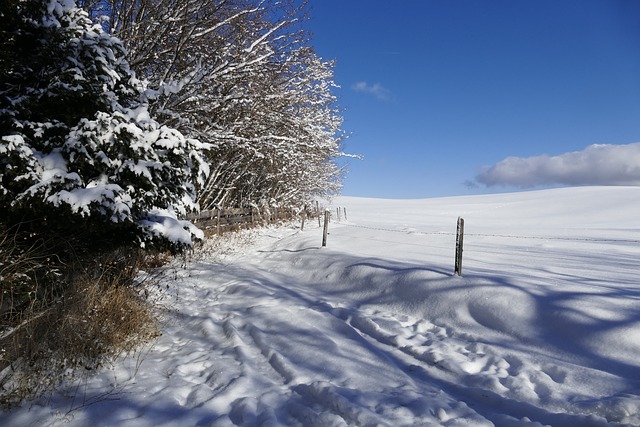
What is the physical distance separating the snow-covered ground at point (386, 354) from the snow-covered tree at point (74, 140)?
173 cm

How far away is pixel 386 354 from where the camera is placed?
4.41 metres

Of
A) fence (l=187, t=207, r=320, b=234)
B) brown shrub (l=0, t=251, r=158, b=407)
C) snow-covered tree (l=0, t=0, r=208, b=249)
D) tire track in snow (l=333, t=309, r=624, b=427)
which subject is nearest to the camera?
tire track in snow (l=333, t=309, r=624, b=427)

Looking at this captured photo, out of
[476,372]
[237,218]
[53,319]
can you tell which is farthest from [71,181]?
[237,218]

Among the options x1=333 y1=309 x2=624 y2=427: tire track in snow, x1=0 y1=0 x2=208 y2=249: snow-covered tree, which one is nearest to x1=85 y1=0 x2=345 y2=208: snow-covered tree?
x1=0 y1=0 x2=208 y2=249: snow-covered tree

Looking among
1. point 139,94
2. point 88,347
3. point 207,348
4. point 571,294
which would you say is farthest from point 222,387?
point 571,294

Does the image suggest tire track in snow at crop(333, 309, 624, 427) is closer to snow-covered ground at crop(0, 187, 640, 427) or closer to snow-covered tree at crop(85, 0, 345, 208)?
snow-covered ground at crop(0, 187, 640, 427)

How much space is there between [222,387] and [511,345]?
11.3 feet

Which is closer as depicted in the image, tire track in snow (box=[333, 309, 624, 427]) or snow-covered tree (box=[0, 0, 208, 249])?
tire track in snow (box=[333, 309, 624, 427])

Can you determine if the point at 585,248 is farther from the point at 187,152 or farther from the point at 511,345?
the point at 187,152

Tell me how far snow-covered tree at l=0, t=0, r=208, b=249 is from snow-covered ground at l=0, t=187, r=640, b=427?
1731mm

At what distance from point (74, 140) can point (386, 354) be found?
14.1ft

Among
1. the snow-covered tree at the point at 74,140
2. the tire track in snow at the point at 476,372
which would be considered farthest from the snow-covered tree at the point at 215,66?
the tire track in snow at the point at 476,372

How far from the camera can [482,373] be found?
12.8ft

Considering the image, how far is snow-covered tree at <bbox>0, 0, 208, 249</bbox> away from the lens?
3.87 metres
